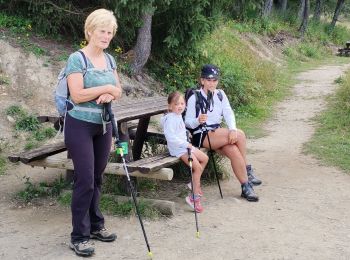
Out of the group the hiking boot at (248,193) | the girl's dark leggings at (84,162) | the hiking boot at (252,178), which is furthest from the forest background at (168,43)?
the girl's dark leggings at (84,162)

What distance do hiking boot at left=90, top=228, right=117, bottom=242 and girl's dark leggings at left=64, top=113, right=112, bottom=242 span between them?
0.23 metres

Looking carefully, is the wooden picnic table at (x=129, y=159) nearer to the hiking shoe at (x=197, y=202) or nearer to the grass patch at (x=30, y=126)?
the hiking shoe at (x=197, y=202)

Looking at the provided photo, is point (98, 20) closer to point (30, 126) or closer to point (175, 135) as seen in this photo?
point (175, 135)

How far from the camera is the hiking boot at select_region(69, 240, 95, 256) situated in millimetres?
4352

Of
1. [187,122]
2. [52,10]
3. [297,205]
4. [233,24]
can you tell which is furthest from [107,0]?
[233,24]

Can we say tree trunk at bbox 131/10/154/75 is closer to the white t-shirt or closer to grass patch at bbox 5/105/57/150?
grass patch at bbox 5/105/57/150

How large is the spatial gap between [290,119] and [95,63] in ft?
26.9

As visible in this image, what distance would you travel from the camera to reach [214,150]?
6277 mm

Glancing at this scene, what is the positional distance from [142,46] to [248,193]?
580cm

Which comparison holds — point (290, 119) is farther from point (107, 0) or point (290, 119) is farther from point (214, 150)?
point (214, 150)

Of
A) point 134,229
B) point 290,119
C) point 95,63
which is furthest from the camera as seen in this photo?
point 290,119

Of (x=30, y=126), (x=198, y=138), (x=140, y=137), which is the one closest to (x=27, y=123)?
(x=30, y=126)

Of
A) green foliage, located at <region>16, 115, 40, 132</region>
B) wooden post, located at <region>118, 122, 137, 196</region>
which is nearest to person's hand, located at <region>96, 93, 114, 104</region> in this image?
wooden post, located at <region>118, 122, 137, 196</region>

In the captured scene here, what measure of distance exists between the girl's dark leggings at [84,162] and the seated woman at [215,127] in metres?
1.89
